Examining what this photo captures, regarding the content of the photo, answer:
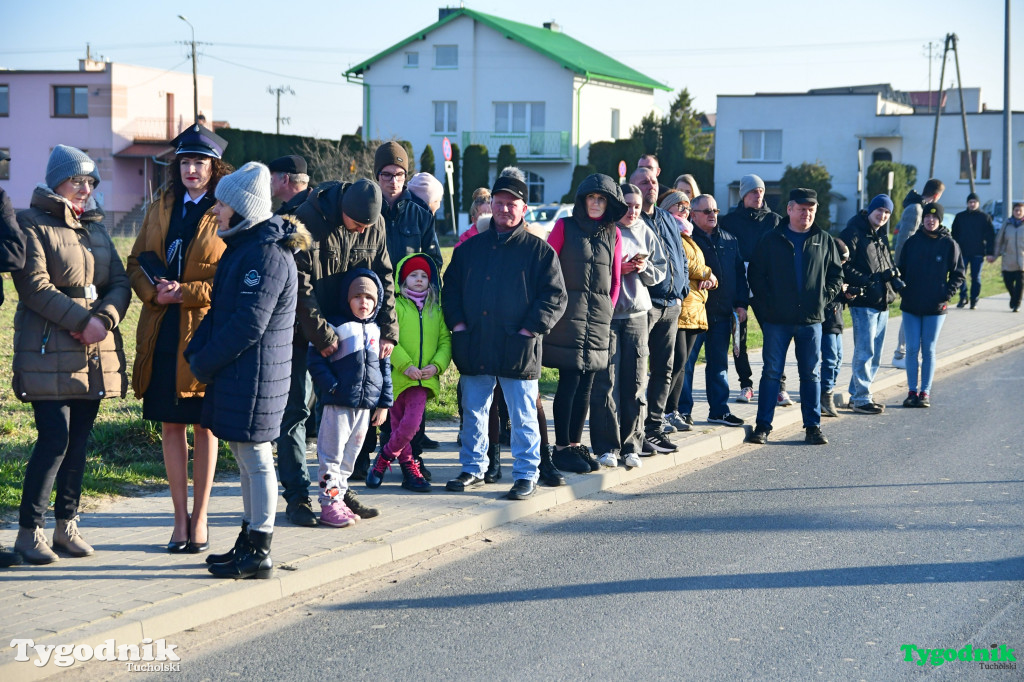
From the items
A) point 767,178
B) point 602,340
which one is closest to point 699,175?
point 767,178

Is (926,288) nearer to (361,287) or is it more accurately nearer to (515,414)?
(515,414)

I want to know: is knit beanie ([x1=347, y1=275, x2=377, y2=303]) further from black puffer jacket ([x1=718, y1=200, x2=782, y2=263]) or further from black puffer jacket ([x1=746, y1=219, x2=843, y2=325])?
black puffer jacket ([x1=718, y1=200, x2=782, y2=263])

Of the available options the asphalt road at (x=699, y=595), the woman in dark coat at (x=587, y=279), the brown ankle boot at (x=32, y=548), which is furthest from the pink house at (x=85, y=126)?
the brown ankle boot at (x=32, y=548)

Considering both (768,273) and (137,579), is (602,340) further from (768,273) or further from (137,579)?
(137,579)

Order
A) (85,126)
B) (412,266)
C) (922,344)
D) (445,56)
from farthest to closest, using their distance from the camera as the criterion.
→ (85,126) → (445,56) → (922,344) → (412,266)

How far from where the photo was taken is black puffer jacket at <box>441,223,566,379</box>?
7.52 m

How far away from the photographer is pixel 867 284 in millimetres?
11461

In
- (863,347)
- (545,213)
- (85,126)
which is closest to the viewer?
(863,347)

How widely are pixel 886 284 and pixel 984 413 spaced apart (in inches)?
66.9

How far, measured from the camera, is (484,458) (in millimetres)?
7902

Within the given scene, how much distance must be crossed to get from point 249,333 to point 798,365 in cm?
610

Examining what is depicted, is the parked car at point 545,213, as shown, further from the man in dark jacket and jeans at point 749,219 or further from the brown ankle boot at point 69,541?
the brown ankle boot at point 69,541

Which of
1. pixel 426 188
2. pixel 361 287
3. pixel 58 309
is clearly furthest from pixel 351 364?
pixel 426 188

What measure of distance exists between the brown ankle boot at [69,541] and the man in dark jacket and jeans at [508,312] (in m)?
2.60
